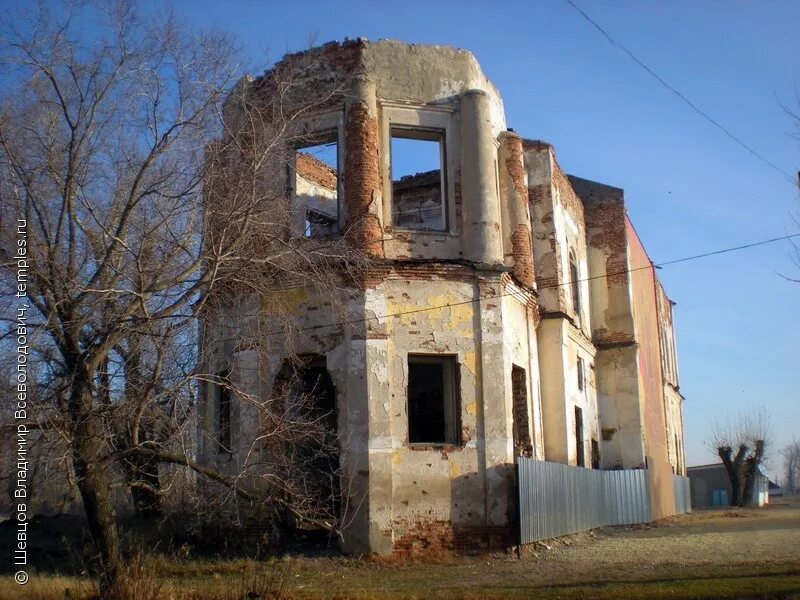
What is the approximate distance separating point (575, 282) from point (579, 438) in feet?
13.6

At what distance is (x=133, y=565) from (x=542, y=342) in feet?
38.2

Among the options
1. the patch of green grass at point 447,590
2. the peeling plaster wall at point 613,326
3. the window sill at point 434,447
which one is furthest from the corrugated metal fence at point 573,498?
the patch of green grass at point 447,590

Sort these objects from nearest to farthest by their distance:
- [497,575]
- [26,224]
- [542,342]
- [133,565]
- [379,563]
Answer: [133,565]
[26,224]
[497,575]
[379,563]
[542,342]

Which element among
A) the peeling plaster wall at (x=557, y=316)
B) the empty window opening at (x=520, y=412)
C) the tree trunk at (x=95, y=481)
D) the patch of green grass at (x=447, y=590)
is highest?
the peeling plaster wall at (x=557, y=316)

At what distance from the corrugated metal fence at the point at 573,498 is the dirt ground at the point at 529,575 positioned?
444mm

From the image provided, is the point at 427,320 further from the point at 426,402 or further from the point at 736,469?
the point at 736,469

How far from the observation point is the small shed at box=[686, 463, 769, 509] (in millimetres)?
48656

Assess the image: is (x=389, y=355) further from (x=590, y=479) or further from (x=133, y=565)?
(x=590, y=479)

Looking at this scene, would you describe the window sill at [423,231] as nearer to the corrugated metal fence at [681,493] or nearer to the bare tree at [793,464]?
the corrugated metal fence at [681,493]

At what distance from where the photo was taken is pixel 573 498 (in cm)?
1791

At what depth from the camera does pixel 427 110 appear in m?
16.0

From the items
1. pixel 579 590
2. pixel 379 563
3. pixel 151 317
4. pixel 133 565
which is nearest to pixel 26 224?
pixel 151 317

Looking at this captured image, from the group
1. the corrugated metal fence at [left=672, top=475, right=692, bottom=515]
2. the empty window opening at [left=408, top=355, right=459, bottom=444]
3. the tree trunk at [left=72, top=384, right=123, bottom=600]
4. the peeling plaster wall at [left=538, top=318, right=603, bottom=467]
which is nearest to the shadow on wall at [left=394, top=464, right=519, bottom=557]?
the peeling plaster wall at [left=538, top=318, right=603, bottom=467]

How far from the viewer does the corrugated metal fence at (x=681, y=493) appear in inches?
1155
